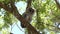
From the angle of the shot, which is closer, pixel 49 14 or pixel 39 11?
pixel 39 11

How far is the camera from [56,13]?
18.3 feet

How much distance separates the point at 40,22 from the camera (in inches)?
214

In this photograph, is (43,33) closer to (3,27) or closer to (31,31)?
(31,31)

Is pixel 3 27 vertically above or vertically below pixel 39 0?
below

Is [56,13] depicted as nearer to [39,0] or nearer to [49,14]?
[49,14]

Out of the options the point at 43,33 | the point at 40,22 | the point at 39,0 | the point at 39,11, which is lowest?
the point at 43,33

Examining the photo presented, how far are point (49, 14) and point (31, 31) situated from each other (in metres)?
1.48

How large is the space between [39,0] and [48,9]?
1.54ft

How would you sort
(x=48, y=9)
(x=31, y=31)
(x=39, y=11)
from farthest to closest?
(x=48, y=9)
(x=39, y=11)
(x=31, y=31)

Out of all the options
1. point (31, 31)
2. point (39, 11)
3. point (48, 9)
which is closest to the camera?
point (31, 31)

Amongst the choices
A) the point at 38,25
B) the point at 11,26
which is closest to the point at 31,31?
the point at 38,25

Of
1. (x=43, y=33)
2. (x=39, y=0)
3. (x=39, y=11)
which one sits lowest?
(x=43, y=33)

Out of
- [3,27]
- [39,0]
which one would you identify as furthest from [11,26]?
[39,0]

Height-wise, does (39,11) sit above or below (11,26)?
above
